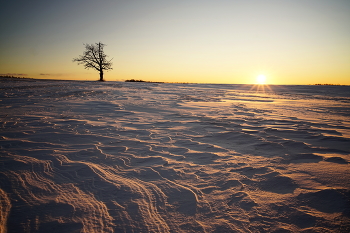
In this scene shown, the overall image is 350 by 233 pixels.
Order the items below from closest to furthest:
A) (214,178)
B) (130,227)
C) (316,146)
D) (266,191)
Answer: (130,227)
(266,191)
(214,178)
(316,146)

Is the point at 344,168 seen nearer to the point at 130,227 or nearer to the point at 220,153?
the point at 220,153

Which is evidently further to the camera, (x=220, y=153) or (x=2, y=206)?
(x=220, y=153)

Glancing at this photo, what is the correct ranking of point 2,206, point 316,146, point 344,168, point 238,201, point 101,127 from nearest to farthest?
point 2,206, point 238,201, point 344,168, point 316,146, point 101,127

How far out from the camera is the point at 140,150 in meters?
2.62

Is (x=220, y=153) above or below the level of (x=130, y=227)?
above

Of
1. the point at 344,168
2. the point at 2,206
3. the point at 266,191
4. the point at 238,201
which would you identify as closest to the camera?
the point at 2,206

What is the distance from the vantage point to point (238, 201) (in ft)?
5.11

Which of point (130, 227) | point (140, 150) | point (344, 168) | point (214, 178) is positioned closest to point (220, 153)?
point (214, 178)

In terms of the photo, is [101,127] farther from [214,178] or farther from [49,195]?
[214,178]

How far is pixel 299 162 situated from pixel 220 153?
3.31 feet

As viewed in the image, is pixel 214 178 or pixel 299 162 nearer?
pixel 214 178

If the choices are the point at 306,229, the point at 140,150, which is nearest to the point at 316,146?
the point at 306,229

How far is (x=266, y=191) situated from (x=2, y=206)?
2.32 m

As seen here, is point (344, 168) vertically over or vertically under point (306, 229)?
over
